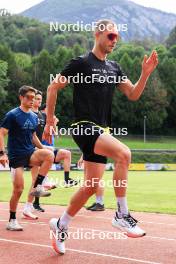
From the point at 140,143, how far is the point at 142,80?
64.0 meters

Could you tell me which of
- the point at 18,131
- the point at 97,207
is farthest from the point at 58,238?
the point at 97,207

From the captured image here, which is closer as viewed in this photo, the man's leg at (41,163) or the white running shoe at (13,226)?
the white running shoe at (13,226)

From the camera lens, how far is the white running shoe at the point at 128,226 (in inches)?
228

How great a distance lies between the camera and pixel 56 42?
130500 millimetres

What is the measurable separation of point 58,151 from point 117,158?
18.8 feet

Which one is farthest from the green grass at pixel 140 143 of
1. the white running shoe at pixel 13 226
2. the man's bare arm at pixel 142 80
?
the man's bare arm at pixel 142 80

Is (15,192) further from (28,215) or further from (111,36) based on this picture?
(111,36)

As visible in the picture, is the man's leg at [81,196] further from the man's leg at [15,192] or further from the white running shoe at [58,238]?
the man's leg at [15,192]

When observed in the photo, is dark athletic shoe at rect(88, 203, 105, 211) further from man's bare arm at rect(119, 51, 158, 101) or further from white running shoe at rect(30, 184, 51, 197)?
man's bare arm at rect(119, 51, 158, 101)

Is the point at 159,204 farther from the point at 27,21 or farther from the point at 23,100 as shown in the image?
the point at 27,21

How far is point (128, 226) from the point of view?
5.87 metres

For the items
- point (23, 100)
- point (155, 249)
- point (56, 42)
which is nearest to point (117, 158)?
point (155, 249)

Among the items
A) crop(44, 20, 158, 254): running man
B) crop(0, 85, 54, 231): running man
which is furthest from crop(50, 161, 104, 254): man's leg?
crop(0, 85, 54, 231): running man

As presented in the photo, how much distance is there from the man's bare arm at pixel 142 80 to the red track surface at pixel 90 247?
1837 millimetres
